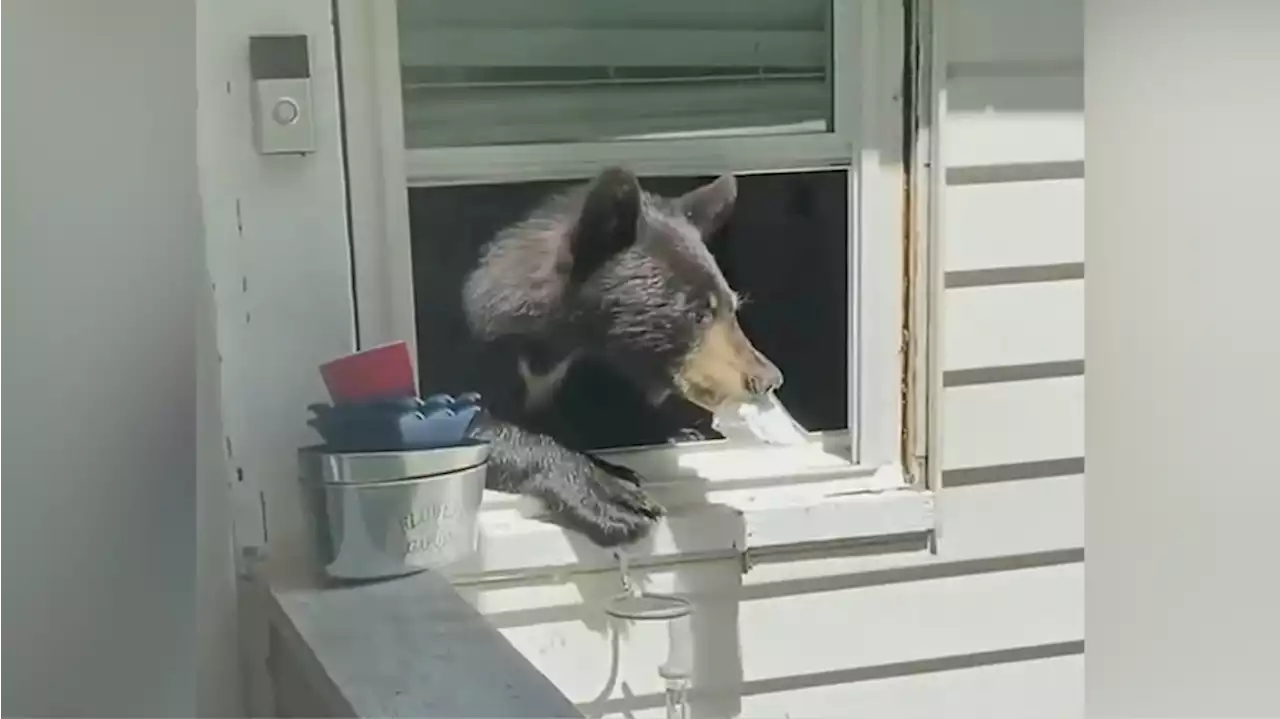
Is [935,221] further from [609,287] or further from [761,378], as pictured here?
[609,287]

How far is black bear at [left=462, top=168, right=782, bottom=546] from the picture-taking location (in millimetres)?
1942

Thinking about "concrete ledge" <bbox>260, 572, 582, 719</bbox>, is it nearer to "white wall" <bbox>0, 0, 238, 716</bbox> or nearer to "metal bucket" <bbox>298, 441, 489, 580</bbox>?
"metal bucket" <bbox>298, 441, 489, 580</bbox>

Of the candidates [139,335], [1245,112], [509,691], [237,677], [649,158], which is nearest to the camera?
[509,691]

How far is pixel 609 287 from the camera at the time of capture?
195cm

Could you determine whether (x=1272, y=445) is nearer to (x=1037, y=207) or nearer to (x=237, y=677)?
(x=1037, y=207)

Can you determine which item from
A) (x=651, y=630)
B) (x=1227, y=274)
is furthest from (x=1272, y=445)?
(x=651, y=630)

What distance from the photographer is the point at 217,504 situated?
1.82 metres

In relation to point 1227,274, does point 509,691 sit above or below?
below

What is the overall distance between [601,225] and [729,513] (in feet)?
1.45

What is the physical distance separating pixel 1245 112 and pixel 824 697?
3.78 feet

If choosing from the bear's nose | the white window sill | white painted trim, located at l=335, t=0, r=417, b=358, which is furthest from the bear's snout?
white painted trim, located at l=335, t=0, r=417, b=358

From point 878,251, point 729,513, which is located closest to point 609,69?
point 878,251

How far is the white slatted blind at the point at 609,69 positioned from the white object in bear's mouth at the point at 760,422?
0.39 meters

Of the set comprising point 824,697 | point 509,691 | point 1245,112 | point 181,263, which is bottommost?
point 824,697
